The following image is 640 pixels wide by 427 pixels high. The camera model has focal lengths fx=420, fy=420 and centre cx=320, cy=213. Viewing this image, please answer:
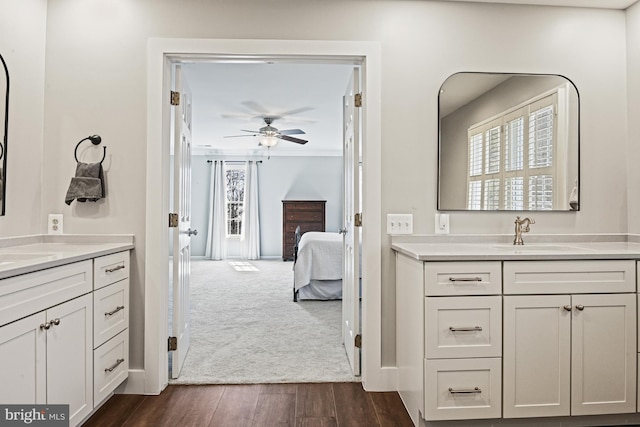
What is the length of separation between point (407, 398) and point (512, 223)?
1218 millimetres

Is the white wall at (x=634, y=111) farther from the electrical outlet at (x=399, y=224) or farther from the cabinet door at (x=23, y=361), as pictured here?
the cabinet door at (x=23, y=361)

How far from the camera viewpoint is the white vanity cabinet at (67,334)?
1469 millimetres

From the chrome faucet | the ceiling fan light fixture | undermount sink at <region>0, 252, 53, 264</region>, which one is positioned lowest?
undermount sink at <region>0, 252, 53, 264</region>

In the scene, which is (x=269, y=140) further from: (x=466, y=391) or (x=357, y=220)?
(x=466, y=391)

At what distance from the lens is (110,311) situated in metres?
2.18

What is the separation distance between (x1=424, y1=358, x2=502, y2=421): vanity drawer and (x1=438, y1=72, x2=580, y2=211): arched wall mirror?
3.19 ft

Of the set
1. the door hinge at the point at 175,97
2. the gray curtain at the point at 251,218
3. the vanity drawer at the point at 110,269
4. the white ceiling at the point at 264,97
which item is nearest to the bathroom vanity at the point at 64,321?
the vanity drawer at the point at 110,269

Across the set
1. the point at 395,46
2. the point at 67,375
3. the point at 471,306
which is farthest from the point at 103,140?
the point at 471,306

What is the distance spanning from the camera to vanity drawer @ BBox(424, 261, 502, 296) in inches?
77.0

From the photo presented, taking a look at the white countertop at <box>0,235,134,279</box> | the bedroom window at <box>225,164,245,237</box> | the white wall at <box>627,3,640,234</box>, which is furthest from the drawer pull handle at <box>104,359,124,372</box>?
the bedroom window at <box>225,164,245,237</box>

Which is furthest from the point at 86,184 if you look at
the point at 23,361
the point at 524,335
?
the point at 524,335

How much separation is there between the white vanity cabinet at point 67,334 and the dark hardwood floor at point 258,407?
0.18 meters

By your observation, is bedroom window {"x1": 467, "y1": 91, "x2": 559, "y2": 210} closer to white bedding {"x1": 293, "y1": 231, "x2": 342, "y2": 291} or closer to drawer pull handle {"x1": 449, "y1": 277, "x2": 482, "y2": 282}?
drawer pull handle {"x1": 449, "y1": 277, "x2": 482, "y2": 282}

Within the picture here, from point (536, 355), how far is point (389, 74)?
172 centimetres
